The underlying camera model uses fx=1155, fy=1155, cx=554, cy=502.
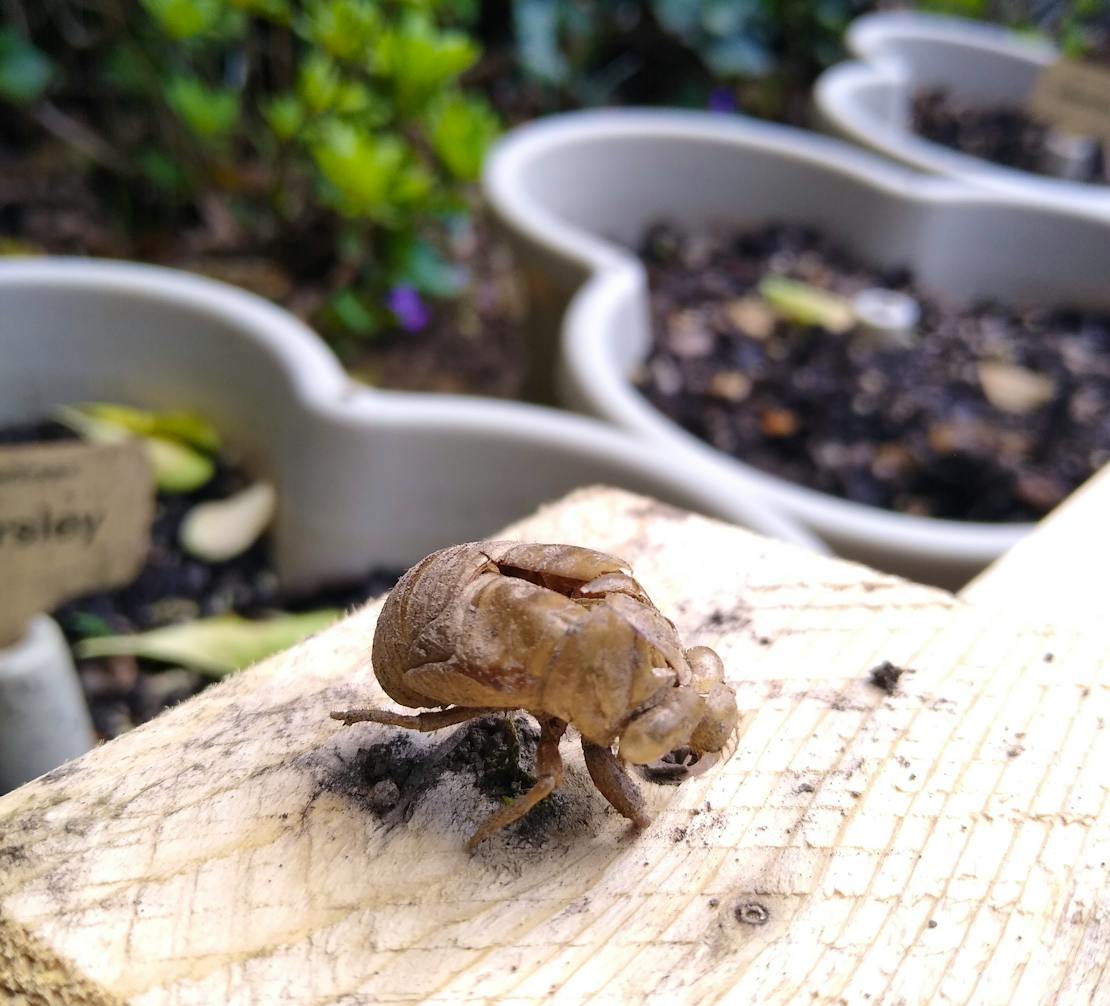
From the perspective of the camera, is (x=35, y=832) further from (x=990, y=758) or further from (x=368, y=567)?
(x=368, y=567)

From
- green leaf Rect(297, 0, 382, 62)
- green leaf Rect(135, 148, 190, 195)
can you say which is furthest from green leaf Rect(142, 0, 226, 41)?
green leaf Rect(135, 148, 190, 195)

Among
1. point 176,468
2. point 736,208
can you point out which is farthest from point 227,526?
point 736,208

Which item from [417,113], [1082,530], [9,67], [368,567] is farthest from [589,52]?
[1082,530]

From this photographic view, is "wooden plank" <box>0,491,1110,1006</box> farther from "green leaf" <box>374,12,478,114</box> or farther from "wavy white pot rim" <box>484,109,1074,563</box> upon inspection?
"green leaf" <box>374,12,478,114</box>

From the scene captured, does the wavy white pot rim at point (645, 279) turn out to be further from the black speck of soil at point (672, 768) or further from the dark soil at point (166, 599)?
the black speck of soil at point (672, 768)

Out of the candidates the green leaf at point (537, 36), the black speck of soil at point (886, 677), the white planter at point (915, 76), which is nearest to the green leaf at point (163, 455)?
the black speck of soil at point (886, 677)
